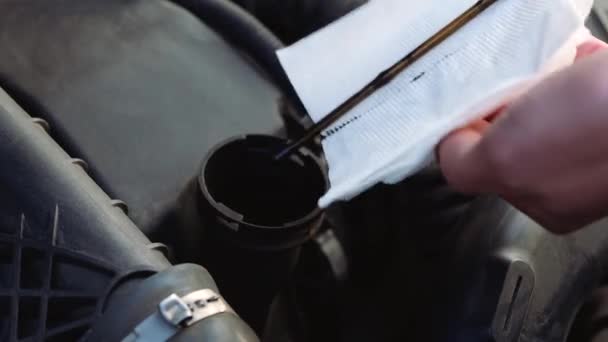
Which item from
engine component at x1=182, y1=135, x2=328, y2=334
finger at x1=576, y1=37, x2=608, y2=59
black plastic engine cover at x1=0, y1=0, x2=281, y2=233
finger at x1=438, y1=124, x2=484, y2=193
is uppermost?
finger at x1=576, y1=37, x2=608, y2=59

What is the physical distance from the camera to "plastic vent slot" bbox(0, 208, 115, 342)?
43 cm

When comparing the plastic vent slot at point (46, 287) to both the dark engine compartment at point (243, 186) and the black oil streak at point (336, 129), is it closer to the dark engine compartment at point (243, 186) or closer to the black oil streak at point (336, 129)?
the dark engine compartment at point (243, 186)

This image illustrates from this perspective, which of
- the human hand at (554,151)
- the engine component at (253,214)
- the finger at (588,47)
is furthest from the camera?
the engine component at (253,214)

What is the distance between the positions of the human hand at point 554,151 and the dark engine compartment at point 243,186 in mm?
179

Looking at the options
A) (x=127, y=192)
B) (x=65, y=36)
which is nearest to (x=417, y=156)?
(x=127, y=192)

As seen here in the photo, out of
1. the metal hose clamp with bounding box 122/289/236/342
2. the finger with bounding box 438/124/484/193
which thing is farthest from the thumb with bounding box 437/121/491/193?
the metal hose clamp with bounding box 122/289/236/342

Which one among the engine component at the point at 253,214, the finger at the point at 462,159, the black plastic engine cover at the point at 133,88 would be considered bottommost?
the engine component at the point at 253,214

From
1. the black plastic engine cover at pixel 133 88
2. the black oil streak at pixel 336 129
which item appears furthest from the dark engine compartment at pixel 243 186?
the black oil streak at pixel 336 129

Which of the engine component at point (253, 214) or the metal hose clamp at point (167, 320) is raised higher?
the metal hose clamp at point (167, 320)

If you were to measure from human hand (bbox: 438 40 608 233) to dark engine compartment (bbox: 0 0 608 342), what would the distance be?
0.18 meters

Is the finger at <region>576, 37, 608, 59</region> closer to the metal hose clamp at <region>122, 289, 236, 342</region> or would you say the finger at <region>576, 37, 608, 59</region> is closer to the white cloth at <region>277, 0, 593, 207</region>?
the white cloth at <region>277, 0, 593, 207</region>

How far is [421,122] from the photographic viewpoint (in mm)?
471

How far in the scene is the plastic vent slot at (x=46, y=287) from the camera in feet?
1.43

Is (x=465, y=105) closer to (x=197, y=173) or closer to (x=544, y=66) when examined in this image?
(x=544, y=66)
